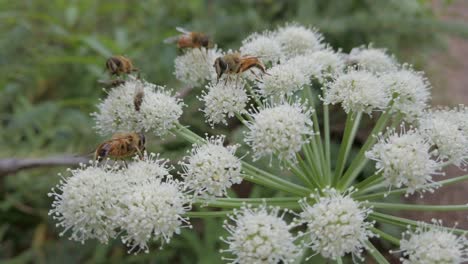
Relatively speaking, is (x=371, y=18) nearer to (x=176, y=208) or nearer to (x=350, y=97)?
(x=350, y=97)

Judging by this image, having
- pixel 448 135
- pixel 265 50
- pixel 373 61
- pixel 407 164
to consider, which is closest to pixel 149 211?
pixel 407 164

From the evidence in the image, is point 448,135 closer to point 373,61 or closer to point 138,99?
point 373,61

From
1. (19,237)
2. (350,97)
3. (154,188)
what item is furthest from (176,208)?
(19,237)

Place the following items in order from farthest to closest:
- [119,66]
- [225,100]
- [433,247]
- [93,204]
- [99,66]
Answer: [99,66]
[119,66]
[225,100]
[93,204]
[433,247]

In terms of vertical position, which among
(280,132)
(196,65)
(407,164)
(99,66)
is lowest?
(407,164)

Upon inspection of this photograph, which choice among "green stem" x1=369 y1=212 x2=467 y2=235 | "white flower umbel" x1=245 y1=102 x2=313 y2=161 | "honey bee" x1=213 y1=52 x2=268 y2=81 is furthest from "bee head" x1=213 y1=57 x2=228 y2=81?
"green stem" x1=369 y1=212 x2=467 y2=235

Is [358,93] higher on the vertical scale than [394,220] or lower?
higher

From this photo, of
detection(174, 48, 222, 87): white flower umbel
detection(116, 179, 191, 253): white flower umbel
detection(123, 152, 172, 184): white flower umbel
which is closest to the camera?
detection(116, 179, 191, 253): white flower umbel

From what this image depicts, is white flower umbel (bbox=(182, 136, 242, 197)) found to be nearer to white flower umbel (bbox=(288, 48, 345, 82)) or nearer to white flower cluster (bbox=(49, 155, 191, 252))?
white flower cluster (bbox=(49, 155, 191, 252))
